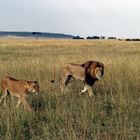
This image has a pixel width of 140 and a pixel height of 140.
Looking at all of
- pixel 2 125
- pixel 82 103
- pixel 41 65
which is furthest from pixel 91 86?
pixel 41 65

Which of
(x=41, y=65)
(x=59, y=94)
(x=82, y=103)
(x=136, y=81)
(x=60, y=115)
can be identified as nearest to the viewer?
(x=60, y=115)

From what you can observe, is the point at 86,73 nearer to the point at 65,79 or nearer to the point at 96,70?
the point at 96,70

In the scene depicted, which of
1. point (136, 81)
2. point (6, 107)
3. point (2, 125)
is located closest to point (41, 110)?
point (6, 107)

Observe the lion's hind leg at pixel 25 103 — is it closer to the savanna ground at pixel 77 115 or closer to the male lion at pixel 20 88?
the male lion at pixel 20 88

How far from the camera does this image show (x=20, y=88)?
8.95 m

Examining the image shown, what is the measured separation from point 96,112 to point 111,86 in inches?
124

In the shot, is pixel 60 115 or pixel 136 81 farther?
pixel 136 81

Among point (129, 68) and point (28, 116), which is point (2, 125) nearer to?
point (28, 116)

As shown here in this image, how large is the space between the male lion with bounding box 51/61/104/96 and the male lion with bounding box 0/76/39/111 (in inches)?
65.4

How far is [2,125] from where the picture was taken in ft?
24.6

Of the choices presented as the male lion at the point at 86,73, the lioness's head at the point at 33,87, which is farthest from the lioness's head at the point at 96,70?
the lioness's head at the point at 33,87

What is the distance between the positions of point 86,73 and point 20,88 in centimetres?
240

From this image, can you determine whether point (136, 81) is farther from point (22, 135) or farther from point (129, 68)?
point (22, 135)

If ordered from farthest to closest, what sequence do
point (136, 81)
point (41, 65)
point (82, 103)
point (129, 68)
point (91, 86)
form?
point (41, 65)
point (129, 68)
point (136, 81)
point (91, 86)
point (82, 103)
